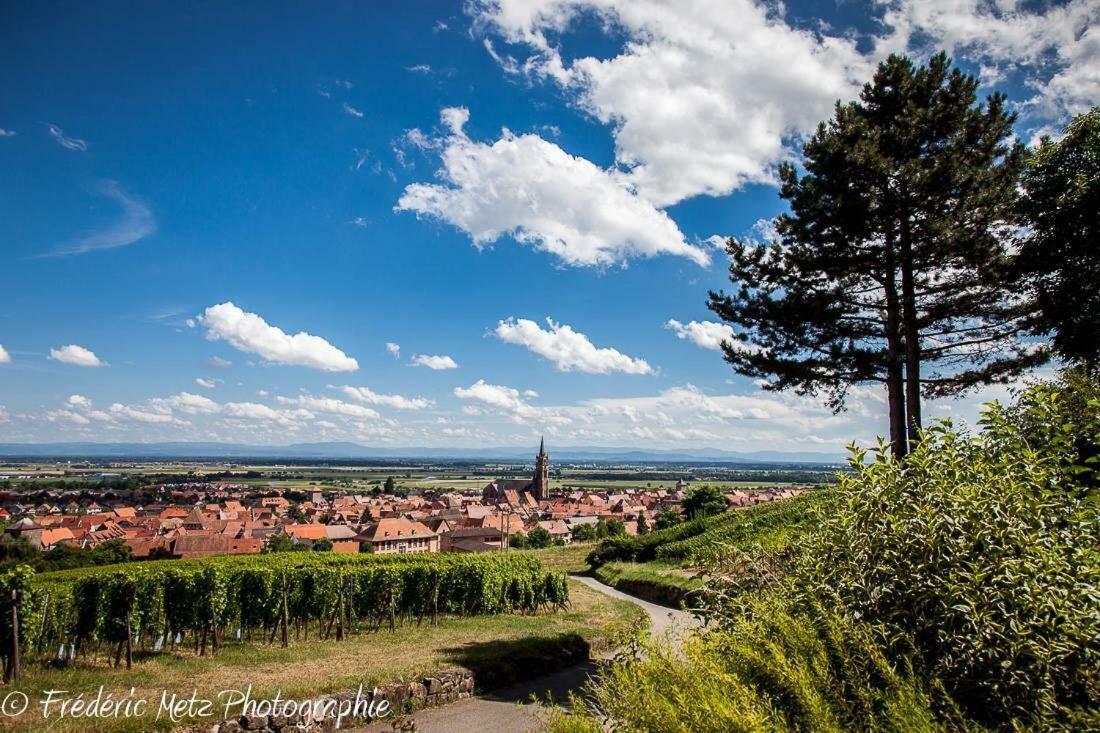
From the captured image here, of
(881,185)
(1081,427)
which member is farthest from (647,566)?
(1081,427)

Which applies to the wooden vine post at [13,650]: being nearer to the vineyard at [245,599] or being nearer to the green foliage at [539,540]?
the vineyard at [245,599]

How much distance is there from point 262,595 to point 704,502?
43.1 metres

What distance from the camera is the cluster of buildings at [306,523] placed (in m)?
65.8

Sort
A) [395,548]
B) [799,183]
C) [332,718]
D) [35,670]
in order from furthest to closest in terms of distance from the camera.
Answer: [395,548] < [799,183] < [35,670] < [332,718]

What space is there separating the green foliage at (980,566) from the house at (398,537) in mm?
84938

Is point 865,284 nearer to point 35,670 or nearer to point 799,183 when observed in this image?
point 799,183

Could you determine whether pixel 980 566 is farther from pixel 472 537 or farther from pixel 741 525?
pixel 472 537

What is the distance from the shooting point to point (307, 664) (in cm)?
1398

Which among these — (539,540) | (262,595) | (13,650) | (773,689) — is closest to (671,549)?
(262,595)

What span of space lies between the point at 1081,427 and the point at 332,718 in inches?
445

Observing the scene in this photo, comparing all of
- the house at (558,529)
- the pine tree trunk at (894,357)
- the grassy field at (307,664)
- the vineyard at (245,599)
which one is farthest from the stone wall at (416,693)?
the house at (558,529)

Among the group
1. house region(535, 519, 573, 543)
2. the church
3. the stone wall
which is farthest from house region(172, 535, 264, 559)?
the church

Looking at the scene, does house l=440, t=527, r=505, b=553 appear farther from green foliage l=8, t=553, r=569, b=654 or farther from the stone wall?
the stone wall

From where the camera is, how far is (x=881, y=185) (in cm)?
1395
